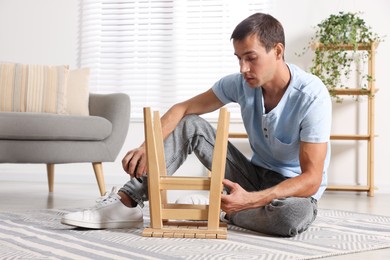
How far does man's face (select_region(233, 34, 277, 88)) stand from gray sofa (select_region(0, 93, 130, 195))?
4.85ft

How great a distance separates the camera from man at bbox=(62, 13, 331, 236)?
1.74 m

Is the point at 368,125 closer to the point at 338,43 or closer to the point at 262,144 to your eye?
the point at 338,43

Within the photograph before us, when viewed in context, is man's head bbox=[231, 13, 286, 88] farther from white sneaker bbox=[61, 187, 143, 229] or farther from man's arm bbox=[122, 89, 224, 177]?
white sneaker bbox=[61, 187, 143, 229]

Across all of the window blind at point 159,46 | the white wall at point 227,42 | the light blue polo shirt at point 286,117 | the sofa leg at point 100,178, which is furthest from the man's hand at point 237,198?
the window blind at point 159,46

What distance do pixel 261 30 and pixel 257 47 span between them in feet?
0.17

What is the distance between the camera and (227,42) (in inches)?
172

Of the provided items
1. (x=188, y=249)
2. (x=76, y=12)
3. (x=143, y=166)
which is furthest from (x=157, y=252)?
(x=76, y=12)

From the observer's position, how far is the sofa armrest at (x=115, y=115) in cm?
325

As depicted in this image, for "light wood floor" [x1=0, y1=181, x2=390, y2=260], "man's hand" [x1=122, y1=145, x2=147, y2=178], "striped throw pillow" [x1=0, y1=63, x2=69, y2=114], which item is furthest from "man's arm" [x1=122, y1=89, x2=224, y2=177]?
"striped throw pillow" [x1=0, y1=63, x2=69, y2=114]

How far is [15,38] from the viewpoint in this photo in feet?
15.3

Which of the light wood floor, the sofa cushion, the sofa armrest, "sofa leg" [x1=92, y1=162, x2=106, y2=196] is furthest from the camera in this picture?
the sofa armrest

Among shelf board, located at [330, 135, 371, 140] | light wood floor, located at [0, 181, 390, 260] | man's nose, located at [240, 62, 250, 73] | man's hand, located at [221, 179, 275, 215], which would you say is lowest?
light wood floor, located at [0, 181, 390, 260]

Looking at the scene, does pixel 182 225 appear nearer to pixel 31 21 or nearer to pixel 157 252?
pixel 157 252

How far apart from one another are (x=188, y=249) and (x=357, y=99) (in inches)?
110
